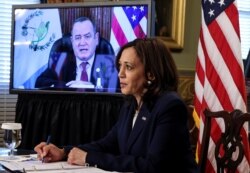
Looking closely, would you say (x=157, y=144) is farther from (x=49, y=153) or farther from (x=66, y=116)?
(x=66, y=116)

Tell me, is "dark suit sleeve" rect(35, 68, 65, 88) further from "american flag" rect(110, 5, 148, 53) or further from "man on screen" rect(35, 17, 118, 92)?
"american flag" rect(110, 5, 148, 53)

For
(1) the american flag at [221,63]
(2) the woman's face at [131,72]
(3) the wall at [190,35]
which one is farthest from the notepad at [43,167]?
(3) the wall at [190,35]

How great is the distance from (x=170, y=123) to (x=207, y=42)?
139 centimetres

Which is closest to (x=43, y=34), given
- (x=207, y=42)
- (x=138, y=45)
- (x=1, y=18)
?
(x=1, y=18)

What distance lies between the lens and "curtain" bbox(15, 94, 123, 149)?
2.79 meters

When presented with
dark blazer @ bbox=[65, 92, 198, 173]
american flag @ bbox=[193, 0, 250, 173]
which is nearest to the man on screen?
american flag @ bbox=[193, 0, 250, 173]

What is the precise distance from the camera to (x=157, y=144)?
155 cm

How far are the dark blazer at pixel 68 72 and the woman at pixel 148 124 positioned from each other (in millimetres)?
860

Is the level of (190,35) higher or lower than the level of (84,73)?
higher

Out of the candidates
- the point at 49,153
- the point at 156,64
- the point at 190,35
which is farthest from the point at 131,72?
the point at 190,35

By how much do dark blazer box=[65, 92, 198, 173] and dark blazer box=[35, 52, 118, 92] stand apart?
96 cm

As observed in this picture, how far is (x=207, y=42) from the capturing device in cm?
286

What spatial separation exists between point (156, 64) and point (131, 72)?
0.10 metres

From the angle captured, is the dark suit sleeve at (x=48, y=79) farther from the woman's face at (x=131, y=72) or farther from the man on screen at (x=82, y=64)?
the woman's face at (x=131, y=72)
